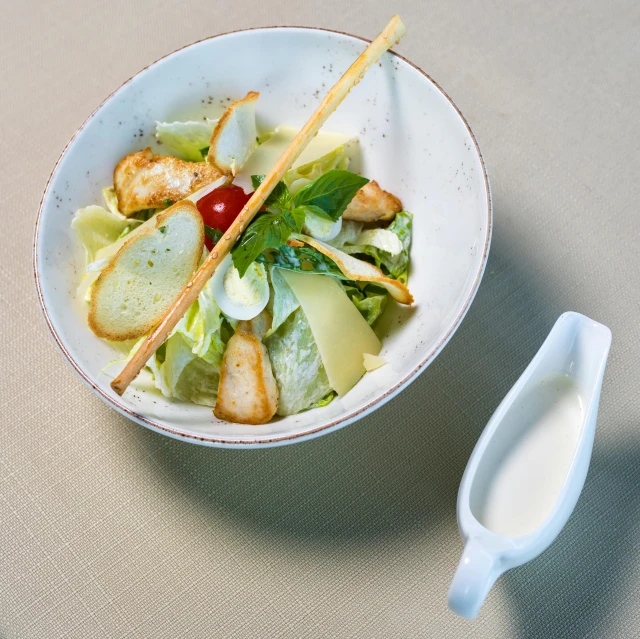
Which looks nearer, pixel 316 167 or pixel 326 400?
pixel 326 400

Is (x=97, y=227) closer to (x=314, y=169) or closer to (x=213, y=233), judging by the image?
(x=213, y=233)

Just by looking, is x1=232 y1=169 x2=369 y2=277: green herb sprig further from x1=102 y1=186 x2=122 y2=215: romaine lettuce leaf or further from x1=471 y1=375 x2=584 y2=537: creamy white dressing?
x1=471 y1=375 x2=584 y2=537: creamy white dressing

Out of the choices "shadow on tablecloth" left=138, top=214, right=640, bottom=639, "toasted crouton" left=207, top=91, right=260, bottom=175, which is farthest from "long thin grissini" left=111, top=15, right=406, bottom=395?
"shadow on tablecloth" left=138, top=214, right=640, bottom=639

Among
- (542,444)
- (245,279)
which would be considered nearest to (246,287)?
(245,279)

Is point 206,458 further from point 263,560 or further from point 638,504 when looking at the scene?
point 638,504

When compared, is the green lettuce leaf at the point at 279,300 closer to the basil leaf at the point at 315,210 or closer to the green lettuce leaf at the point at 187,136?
the basil leaf at the point at 315,210

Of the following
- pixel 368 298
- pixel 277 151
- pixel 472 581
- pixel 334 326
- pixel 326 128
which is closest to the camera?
pixel 472 581

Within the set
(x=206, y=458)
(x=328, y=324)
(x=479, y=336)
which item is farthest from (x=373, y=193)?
(x=206, y=458)
